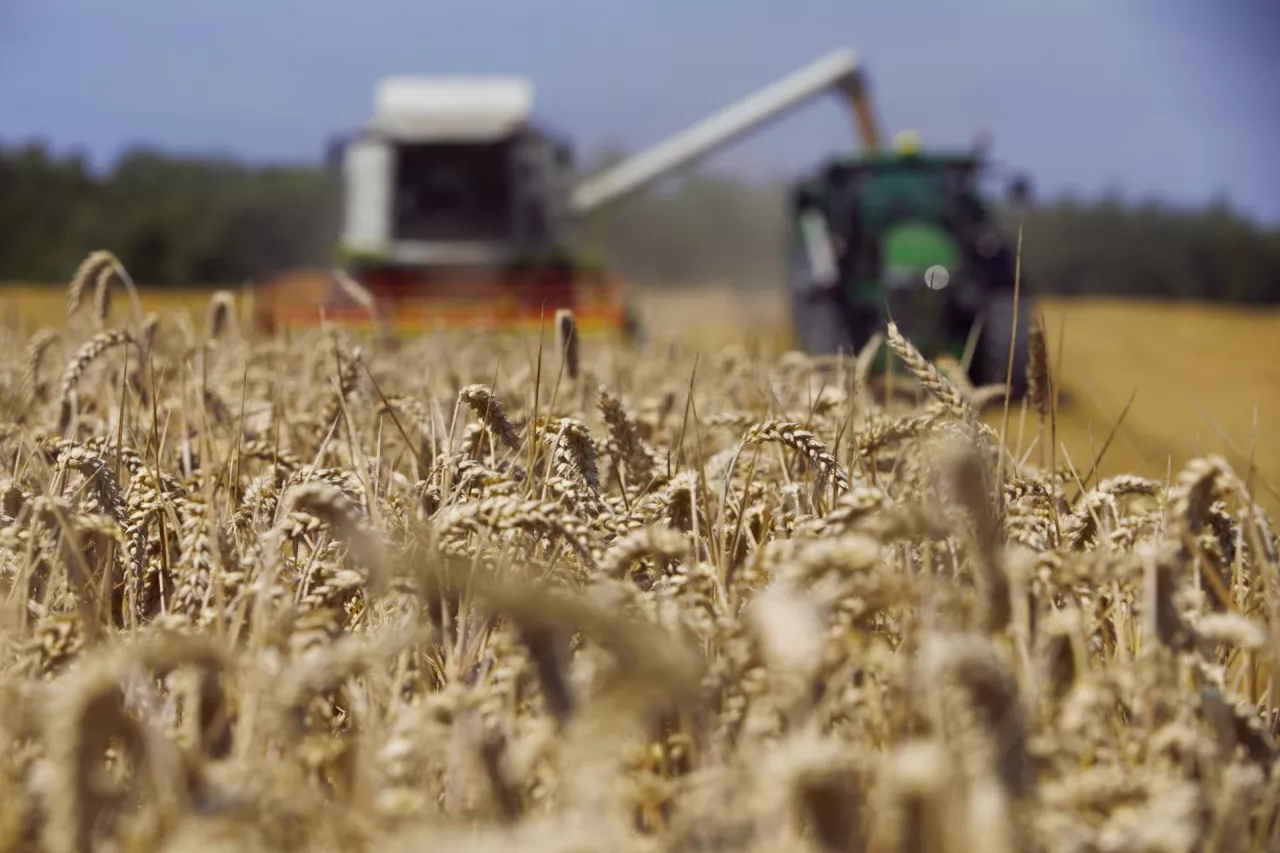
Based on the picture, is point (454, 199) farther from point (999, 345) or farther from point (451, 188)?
point (999, 345)

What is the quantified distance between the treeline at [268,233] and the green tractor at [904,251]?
2250 centimetres

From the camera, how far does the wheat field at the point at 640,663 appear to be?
0.82 m

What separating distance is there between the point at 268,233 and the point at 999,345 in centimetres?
3903

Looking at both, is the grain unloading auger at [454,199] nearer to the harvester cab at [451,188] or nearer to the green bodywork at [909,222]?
the harvester cab at [451,188]

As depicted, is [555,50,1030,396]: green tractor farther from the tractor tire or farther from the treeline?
the treeline

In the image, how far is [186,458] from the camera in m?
2.19

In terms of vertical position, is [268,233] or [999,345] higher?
[268,233]

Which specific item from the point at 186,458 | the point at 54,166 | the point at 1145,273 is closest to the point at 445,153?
the point at 186,458

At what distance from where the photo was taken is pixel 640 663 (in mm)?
732

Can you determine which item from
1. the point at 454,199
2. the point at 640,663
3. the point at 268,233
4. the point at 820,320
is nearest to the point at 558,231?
the point at 454,199

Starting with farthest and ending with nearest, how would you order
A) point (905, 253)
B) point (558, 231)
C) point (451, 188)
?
1. point (558, 231)
2. point (451, 188)
3. point (905, 253)

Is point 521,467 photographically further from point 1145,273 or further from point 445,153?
point 1145,273

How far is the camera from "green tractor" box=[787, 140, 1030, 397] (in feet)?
29.8

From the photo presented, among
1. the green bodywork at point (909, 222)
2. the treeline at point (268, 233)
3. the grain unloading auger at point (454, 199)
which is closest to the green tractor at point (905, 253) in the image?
the green bodywork at point (909, 222)
